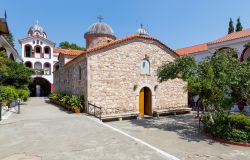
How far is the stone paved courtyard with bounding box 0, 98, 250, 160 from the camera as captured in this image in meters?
7.19

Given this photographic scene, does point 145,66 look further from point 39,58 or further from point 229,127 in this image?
point 39,58

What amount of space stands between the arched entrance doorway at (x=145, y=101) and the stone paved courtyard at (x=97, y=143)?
5.73 metres

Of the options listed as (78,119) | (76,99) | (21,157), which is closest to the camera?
(21,157)

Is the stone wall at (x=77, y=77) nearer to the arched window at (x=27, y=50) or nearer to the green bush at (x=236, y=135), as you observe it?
the green bush at (x=236, y=135)

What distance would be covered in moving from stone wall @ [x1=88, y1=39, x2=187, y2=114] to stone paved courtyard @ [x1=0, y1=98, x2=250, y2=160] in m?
3.96

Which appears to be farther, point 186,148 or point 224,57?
point 224,57

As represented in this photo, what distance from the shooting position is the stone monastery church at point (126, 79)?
50.3 ft

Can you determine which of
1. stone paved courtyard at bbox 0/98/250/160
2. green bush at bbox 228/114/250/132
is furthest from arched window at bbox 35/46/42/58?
green bush at bbox 228/114/250/132

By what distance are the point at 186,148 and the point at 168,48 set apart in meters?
12.4

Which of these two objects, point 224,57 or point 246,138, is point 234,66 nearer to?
point 224,57

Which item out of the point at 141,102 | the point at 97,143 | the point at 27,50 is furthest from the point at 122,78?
the point at 27,50

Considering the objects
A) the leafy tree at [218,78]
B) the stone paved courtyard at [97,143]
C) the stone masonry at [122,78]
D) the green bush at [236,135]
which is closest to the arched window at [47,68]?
the stone masonry at [122,78]

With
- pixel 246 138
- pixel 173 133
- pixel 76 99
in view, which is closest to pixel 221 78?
pixel 246 138

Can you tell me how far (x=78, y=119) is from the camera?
13.3 meters
